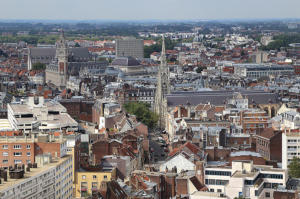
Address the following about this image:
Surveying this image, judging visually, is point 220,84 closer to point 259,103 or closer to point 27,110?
point 259,103

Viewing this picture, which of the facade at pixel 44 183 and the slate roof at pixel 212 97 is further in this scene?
the slate roof at pixel 212 97

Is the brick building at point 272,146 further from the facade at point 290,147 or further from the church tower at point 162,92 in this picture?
the church tower at point 162,92

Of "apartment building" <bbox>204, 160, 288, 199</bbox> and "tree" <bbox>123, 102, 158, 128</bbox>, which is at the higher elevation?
"apartment building" <bbox>204, 160, 288, 199</bbox>

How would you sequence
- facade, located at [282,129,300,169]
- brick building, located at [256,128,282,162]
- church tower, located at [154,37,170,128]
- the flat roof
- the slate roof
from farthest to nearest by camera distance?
church tower, located at [154,37,170,128] < the slate roof < brick building, located at [256,128,282,162] < facade, located at [282,129,300,169] < the flat roof

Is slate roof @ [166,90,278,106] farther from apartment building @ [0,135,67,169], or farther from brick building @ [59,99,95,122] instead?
apartment building @ [0,135,67,169]

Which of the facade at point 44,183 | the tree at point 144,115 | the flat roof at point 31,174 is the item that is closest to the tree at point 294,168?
the facade at point 44,183

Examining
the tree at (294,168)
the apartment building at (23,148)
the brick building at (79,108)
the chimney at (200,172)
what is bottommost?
the brick building at (79,108)

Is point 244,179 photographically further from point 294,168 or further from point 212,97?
point 212,97

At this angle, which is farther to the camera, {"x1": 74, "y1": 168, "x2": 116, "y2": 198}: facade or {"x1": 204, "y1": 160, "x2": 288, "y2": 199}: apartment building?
{"x1": 74, "y1": 168, "x2": 116, "y2": 198}: facade

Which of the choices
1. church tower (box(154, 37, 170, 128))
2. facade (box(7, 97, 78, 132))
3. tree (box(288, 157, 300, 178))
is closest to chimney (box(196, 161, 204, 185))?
tree (box(288, 157, 300, 178))
